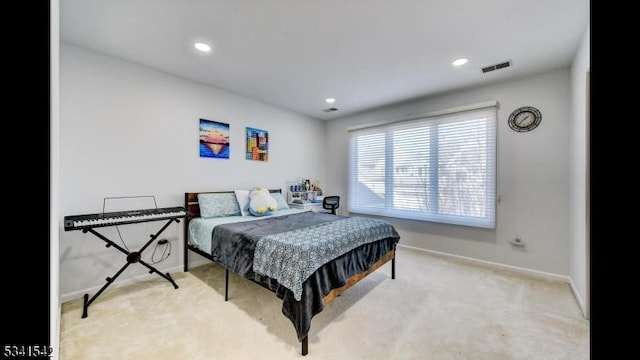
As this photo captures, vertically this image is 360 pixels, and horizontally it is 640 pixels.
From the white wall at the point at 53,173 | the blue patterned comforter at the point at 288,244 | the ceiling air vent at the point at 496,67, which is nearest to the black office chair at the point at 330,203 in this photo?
the blue patterned comforter at the point at 288,244

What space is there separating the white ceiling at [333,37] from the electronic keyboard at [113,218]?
1.69m

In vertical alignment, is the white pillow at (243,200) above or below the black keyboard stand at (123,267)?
above

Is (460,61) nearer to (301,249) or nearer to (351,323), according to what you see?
(301,249)

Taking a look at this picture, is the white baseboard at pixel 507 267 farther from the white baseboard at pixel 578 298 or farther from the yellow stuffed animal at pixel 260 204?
the yellow stuffed animal at pixel 260 204

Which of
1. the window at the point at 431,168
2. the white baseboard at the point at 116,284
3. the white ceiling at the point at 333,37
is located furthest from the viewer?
the window at the point at 431,168

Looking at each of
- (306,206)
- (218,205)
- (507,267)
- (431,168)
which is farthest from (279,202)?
(507,267)

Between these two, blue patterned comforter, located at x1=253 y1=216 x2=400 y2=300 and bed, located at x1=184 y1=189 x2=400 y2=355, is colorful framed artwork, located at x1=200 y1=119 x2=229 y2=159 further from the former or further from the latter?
blue patterned comforter, located at x1=253 y1=216 x2=400 y2=300

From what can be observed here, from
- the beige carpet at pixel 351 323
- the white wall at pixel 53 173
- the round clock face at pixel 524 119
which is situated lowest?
the beige carpet at pixel 351 323

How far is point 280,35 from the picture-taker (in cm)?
223

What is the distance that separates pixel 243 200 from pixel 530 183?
149 inches

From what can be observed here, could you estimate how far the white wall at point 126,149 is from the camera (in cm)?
239

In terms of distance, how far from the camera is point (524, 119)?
3062 millimetres
